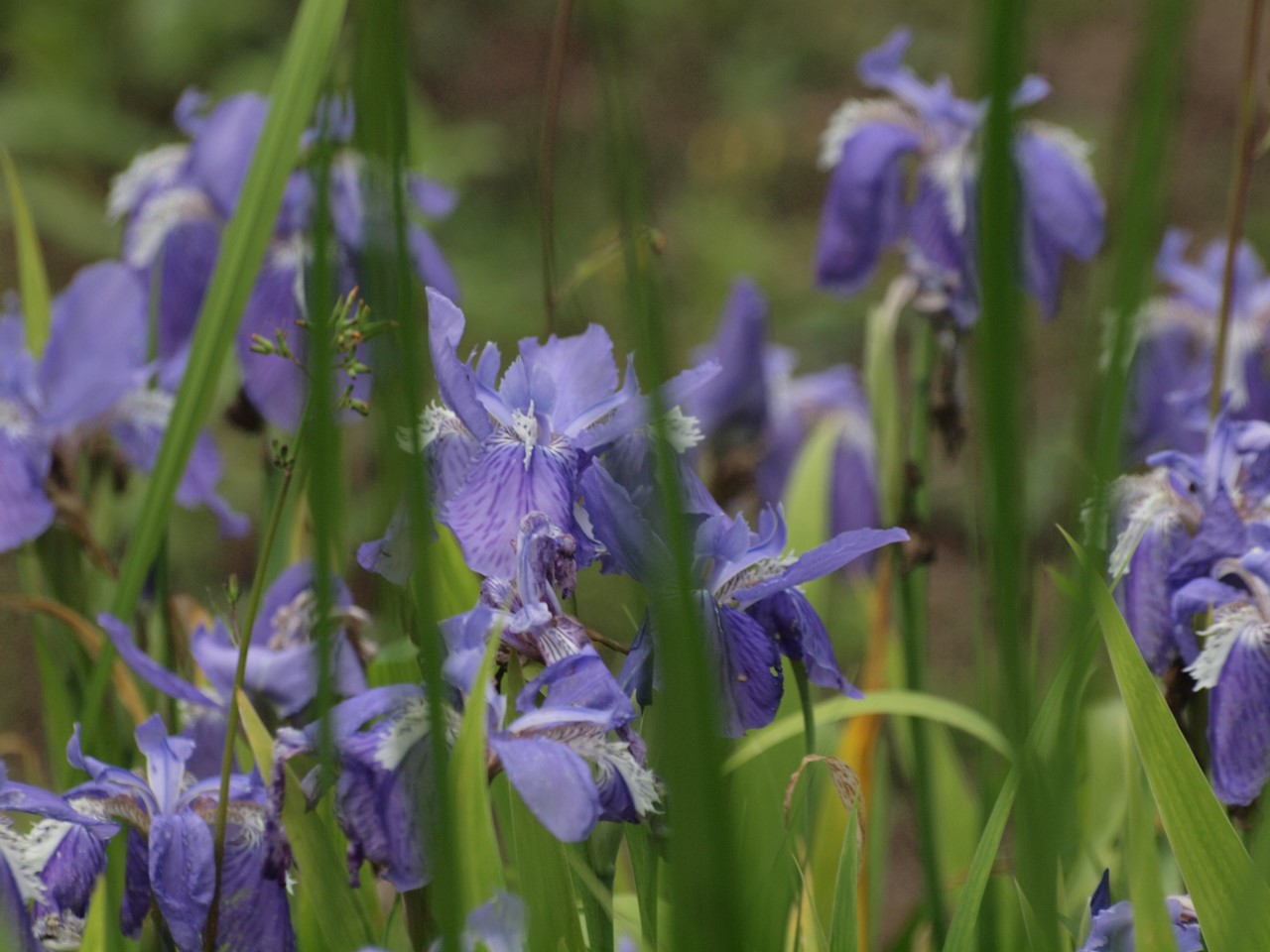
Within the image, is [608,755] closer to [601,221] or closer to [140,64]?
[601,221]

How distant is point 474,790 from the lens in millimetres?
462

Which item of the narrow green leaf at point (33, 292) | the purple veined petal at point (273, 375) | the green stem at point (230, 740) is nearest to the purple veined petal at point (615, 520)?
the green stem at point (230, 740)

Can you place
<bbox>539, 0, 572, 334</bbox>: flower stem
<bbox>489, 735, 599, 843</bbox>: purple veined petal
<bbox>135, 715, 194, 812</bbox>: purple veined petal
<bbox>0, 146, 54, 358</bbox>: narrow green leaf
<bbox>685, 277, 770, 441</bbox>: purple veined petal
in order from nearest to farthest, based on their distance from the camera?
<bbox>489, 735, 599, 843</bbox>: purple veined petal → <bbox>135, 715, 194, 812</bbox>: purple veined petal → <bbox>539, 0, 572, 334</bbox>: flower stem → <bbox>0, 146, 54, 358</bbox>: narrow green leaf → <bbox>685, 277, 770, 441</bbox>: purple veined petal

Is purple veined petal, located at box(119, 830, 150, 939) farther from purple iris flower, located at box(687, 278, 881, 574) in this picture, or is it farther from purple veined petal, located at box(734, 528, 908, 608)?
purple iris flower, located at box(687, 278, 881, 574)

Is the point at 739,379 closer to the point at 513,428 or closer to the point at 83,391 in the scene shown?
the point at 83,391

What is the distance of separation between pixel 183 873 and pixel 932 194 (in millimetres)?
737

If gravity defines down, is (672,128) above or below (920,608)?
above

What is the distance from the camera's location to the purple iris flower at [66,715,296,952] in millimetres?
539

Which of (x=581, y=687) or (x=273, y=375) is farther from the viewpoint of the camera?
(x=273, y=375)

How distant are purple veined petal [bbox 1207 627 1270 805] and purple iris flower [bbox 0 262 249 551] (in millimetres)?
611

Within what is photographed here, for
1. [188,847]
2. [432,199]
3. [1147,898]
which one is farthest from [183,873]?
[432,199]

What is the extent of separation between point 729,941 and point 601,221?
220 centimetres

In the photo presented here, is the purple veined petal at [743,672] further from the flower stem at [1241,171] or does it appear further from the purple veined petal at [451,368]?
the flower stem at [1241,171]

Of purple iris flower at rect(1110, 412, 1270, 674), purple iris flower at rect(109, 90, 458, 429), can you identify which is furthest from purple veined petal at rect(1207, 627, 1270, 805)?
purple iris flower at rect(109, 90, 458, 429)
